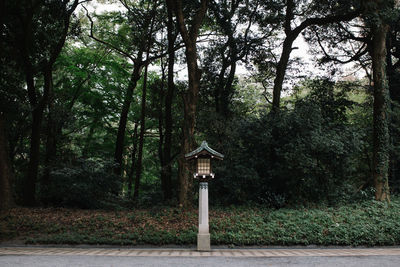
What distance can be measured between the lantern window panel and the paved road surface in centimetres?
183

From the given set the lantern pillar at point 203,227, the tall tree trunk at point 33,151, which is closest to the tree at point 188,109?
the lantern pillar at point 203,227

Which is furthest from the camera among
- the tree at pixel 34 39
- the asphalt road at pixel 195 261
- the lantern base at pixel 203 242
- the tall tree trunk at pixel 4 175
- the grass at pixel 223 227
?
the tree at pixel 34 39

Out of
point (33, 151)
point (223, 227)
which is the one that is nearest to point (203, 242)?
point (223, 227)

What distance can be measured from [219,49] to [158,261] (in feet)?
41.4

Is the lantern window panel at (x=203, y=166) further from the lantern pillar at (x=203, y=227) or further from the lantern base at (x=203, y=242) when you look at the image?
the lantern base at (x=203, y=242)

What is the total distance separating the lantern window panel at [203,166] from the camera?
7016 millimetres

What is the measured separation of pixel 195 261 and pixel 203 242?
1194 millimetres

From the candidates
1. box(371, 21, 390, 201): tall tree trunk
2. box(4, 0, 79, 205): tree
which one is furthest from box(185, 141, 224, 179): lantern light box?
box(4, 0, 79, 205): tree

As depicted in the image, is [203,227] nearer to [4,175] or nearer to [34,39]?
[4,175]

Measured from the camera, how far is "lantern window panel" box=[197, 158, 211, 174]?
702 cm

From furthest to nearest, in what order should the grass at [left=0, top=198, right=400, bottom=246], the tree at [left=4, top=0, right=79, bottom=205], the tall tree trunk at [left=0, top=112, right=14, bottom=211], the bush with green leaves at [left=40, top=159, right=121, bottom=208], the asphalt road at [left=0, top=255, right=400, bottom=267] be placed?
the tree at [left=4, top=0, right=79, bottom=205] → the bush with green leaves at [left=40, top=159, right=121, bottom=208] → the tall tree trunk at [left=0, top=112, right=14, bottom=211] → the grass at [left=0, top=198, right=400, bottom=246] → the asphalt road at [left=0, top=255, right=400, bottom=267]

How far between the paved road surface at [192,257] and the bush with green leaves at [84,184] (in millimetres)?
4127

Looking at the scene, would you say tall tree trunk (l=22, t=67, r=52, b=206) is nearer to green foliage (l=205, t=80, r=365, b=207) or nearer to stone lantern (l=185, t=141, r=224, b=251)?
green foliage (l=205, t=80, r=365, b=207)

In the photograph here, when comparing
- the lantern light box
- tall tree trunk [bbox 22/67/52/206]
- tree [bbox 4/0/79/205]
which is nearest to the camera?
the lantern light box
